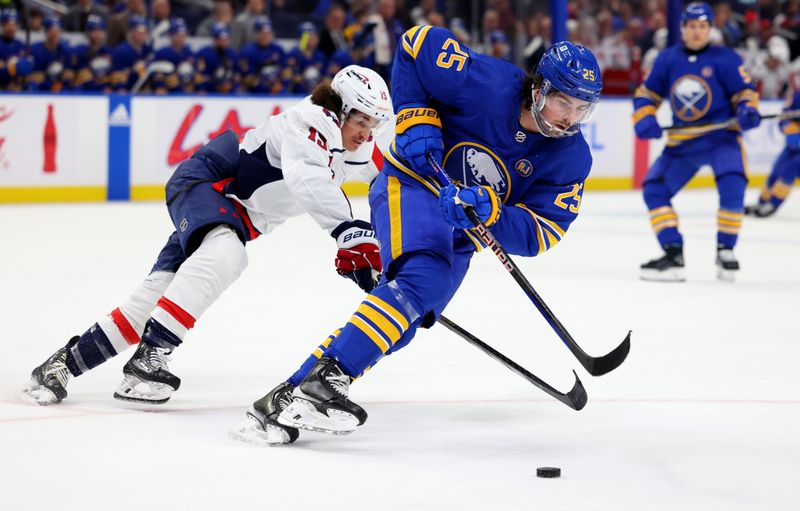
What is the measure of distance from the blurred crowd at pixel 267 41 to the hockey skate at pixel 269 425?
23.8 ft

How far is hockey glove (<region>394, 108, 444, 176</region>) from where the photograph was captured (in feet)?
11.6

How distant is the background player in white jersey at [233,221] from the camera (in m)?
3.66

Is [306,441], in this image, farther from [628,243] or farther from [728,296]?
[628,243]

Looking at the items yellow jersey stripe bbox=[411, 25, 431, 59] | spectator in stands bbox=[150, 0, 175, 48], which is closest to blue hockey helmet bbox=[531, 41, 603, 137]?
yellow jersey stripe bbox=[411, 25, 431, 59]

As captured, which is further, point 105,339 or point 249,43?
point 249,43

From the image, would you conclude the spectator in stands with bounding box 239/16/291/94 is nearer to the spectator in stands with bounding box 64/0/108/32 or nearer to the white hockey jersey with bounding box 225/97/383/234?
the spectator in stands with bounding box 64/0/108/32

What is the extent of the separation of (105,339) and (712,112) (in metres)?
4.31

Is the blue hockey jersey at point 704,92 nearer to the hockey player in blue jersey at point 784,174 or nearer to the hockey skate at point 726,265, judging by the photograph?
the hockey skate at point 726,265

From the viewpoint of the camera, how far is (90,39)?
10461 millimetres

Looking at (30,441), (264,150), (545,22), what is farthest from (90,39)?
(30,441)

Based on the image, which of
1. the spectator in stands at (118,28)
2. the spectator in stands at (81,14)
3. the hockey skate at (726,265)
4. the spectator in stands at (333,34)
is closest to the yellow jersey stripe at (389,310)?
the hockey skate at (726,265)

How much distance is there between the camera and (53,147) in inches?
388

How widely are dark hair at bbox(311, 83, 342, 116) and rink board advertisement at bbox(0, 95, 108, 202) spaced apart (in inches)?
252

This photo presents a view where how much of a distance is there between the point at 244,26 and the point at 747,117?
19.0 feet
